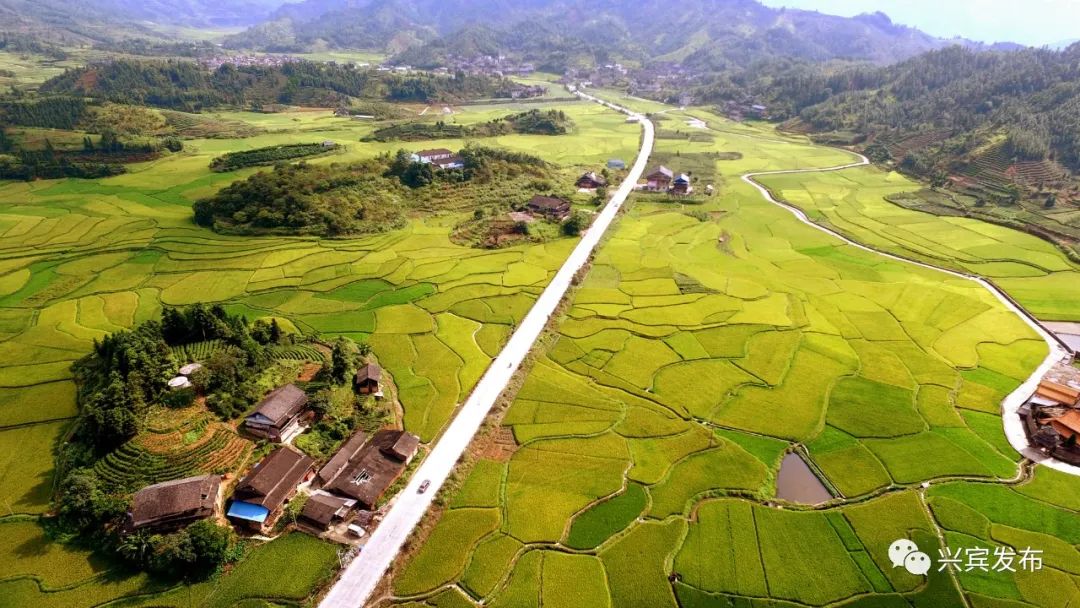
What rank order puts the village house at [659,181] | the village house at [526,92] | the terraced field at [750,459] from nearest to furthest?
the terraced field at [750,459]
the village house at [659,181]
the village house at [526,92]

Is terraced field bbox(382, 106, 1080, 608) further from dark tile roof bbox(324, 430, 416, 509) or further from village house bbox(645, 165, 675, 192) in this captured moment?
village house bbox(645, 165, 675, 192)

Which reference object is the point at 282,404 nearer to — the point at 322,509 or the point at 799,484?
the point at 322,509

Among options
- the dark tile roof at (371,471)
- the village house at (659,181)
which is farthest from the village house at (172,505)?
the village house at (659,181)

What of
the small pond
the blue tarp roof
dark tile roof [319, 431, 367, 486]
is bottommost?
the blue tarp roof

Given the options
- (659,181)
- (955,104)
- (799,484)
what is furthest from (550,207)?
(955,104)

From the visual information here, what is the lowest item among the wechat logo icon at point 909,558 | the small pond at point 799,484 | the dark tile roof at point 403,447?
the dark tile roof at point 403,447

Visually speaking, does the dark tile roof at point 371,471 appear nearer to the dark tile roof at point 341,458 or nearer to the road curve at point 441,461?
the dark tile roof at point 341,458

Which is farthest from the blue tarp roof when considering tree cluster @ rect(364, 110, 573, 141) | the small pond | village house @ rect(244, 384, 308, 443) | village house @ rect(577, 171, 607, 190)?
tree cluster @ rect(364, 110, 573, 141)
